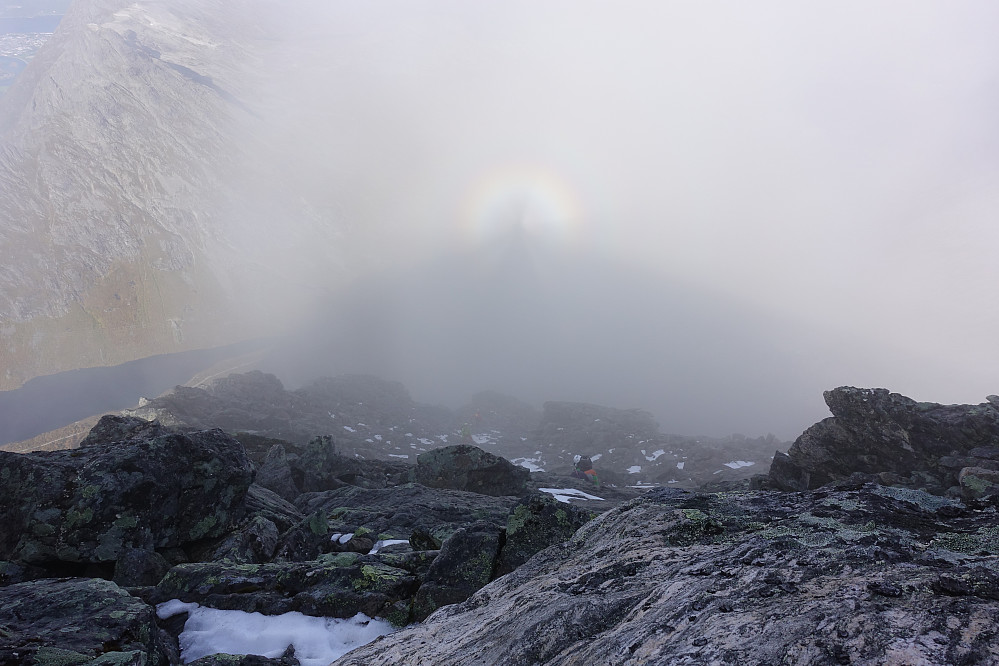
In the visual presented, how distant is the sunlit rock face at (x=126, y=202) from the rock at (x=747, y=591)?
167m

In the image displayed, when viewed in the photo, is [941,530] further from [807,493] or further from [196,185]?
[196,185]

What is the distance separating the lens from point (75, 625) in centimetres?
719

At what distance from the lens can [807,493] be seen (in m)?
7.31

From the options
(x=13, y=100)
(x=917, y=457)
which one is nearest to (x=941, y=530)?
(x=917, y=457)

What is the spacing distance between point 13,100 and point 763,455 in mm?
233202

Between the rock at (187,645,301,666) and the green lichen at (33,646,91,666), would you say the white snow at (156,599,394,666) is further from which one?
the green lichen at (33,646,91,666)

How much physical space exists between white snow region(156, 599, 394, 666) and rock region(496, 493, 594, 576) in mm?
2896

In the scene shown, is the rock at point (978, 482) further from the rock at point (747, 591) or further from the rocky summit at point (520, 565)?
the rock at point (747, 591)

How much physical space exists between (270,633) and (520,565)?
485 centimetres

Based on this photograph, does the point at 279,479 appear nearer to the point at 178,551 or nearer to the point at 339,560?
the point at 178,551

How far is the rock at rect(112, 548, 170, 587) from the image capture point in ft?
38.4

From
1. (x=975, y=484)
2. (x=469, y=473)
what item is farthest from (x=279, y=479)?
(x=975, y=484)

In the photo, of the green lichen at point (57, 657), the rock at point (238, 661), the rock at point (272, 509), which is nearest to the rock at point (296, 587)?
the rock at point (238, 661)

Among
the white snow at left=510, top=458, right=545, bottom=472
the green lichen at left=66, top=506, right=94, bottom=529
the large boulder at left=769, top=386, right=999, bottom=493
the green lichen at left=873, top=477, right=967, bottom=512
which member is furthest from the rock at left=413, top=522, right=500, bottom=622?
the white snow at left=510, top=458, right=545, bottom=472
